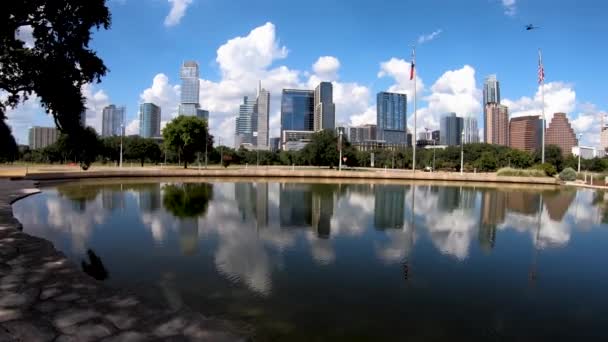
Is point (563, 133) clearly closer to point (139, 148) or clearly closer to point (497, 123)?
point (497, 123)

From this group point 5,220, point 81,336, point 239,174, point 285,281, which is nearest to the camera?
point 81,336

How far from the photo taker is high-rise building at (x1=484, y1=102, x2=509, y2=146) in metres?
178

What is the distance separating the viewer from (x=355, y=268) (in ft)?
27.2

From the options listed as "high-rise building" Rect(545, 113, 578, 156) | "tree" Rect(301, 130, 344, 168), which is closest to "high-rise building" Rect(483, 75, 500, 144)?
"high-rise building" Rect(545, 113, 578, 156)

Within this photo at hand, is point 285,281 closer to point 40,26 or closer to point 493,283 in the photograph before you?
point 493,283

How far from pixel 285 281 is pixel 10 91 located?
1172 centimetres

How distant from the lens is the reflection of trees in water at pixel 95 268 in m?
7.21

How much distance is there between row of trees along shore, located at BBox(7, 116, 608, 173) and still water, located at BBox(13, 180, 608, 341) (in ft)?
159

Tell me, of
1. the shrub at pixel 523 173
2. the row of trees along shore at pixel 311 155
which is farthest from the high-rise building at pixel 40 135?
A: the shrub at pixel 523 173

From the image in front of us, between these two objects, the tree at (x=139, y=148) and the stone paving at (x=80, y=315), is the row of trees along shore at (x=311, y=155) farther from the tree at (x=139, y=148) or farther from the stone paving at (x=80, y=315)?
the stone paving at (x=80, y=315)

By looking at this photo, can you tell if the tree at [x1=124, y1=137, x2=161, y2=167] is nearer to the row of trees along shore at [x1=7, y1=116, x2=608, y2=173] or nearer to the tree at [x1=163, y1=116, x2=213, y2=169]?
the row of trees along shore at [x1=7, y1=116, x2=608, y2=173]

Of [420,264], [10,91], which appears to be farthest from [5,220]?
[420,264]

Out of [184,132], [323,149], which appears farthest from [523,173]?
[184,132]

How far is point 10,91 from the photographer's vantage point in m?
12.7
